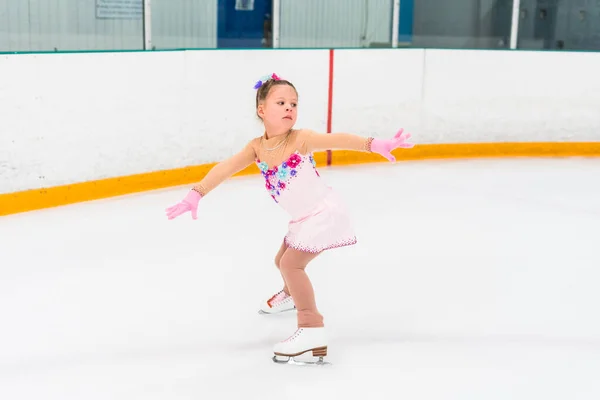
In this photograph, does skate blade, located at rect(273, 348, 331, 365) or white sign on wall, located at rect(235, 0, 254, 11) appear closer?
skate blade, located at rect(273, 348, 331, 365)

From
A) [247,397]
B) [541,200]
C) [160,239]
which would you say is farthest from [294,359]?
[541,200]

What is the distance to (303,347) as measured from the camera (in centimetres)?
254

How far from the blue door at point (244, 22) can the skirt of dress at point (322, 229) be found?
14.6ft

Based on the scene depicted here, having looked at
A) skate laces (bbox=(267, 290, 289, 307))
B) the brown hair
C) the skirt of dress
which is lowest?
skate laces (bbox=(267, 290, 289, 307))

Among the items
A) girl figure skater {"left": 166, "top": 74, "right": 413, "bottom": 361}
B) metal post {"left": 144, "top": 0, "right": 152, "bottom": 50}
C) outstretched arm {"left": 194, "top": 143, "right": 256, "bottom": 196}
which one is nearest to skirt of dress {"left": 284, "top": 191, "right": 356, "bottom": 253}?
girl figure skater {"left": 166, "top": 74, "right": 413, "bottom": 361}

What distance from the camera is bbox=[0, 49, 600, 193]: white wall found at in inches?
189

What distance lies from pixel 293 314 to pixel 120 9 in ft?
12.2

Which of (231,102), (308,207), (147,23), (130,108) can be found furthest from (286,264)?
(147,23)

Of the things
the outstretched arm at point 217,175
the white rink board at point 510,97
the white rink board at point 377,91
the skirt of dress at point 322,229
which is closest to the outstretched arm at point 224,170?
the outstretched arm at point 217,175

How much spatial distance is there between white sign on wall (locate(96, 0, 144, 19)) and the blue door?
3.23 ft

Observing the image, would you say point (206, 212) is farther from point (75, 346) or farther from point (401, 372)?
point (401, 372)

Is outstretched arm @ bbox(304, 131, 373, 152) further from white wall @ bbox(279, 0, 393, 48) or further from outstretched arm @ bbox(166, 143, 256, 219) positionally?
white wall @ bbox(279, 0, 393, 48)

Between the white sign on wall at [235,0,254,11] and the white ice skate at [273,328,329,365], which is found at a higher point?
the white sign on wall at [235,0,254,11]

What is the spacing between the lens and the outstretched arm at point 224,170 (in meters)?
2.63
